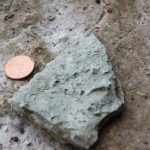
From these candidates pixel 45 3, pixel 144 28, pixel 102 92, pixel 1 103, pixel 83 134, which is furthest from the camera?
pixel 45 3

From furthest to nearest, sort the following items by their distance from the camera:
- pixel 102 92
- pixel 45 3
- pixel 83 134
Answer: pixel 45 3, pixel 102 92, pixel 83 134

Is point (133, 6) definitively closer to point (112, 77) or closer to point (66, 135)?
point (112, 77)

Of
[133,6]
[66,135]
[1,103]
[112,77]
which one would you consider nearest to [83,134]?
[66,135]

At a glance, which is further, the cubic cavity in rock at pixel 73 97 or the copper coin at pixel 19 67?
the copper coin at pixel 19 67

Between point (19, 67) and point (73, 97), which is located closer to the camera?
point (73, 97)

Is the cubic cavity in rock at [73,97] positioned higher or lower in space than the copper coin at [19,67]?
higher
